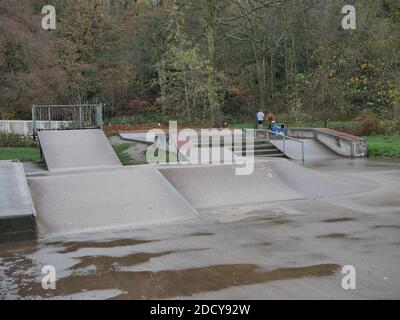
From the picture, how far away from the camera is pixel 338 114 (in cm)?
3469

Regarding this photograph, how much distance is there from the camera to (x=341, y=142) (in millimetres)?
21328

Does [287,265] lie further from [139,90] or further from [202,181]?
[139,90]

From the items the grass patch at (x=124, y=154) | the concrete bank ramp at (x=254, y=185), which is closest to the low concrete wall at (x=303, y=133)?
the grass patch at (x=124, y=154)

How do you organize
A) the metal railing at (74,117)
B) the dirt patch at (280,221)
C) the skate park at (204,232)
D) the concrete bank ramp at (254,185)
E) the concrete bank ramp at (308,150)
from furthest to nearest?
the metal railing at (74,117), the concrete bank ramp at (308,150), the concrete bank ramp at (254,185), the dirt patch at (280,221), the skate park at (204,232)

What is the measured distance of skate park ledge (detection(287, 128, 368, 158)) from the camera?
20.5 meters

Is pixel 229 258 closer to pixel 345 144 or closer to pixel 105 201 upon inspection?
pixel 105 201

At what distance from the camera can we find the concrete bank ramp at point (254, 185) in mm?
11312

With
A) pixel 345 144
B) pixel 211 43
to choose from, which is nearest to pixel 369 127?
pixel 345 144

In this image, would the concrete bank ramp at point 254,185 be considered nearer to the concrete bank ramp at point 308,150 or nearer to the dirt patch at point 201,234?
the dirt patch at point 201,234

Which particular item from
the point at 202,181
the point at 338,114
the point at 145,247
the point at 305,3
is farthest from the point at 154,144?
the point at 305,3

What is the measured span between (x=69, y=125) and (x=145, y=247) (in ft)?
57.9

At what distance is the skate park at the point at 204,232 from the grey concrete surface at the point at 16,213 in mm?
22

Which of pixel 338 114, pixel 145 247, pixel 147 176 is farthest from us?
pixel 338 114

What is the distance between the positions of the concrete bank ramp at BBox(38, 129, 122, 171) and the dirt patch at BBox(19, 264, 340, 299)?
10.4 metres
